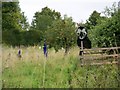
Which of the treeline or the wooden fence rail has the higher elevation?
the treeline

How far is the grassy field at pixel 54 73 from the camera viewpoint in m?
7.55

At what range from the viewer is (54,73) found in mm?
8977

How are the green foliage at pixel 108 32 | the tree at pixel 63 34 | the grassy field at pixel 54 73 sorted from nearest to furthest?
the grassy field at pixel 54 73, the green foliage at pixel 108 32, the tree at pixel 63 34

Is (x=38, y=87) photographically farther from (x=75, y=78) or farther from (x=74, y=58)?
(x=74, y=58)

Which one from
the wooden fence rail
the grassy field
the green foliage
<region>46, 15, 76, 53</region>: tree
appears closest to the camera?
the grassy field

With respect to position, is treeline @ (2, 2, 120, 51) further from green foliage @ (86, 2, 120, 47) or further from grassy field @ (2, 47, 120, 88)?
grassy field @ (2, 47, 120, 88)

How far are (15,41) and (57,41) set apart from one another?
4641 mm

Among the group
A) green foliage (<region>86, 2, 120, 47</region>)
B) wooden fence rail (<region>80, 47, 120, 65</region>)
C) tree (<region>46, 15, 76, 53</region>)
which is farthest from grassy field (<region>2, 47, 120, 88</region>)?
tree (<region>46, 15, 76, 53</region>)

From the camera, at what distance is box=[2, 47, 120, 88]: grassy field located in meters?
7.55

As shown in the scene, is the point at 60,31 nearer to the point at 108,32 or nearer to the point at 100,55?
the point at 108,32

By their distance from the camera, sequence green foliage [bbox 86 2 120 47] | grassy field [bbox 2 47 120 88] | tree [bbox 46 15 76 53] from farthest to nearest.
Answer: tree [bbox 46 15 76 53]
green foliage [bbox 86 2 120 47]
grassy field [bbox 2 47 120 88]

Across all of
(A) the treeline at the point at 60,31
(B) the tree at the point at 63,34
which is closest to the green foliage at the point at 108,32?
(A) the treeline at the point at 60,31

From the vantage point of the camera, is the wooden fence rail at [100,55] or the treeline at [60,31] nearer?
the wooden fence rail at [100,55]

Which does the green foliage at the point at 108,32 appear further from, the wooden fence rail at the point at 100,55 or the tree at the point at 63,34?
the tree at the point at 63,34
